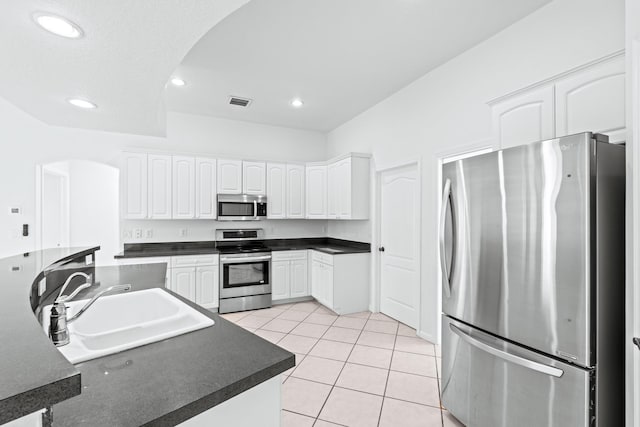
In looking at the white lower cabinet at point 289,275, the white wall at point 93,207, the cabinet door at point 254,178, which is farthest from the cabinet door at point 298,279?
the white wall at point 93,207

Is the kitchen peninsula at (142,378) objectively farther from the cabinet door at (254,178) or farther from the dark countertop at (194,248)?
the cabinet door at (254,178)

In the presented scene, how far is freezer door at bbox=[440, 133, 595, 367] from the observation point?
141 cm

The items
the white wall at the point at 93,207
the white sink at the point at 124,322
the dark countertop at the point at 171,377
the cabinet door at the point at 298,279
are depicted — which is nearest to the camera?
the dark countertop at the point at 171,377

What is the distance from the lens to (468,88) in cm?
295

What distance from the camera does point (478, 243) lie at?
1.87 metres

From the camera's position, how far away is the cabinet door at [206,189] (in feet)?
14.7

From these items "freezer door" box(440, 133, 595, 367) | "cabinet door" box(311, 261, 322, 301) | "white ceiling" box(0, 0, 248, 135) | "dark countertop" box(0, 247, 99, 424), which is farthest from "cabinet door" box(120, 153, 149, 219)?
"freezer door" box(440, 133, 595, 367)

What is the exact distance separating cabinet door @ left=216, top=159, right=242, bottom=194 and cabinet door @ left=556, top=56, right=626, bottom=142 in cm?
389

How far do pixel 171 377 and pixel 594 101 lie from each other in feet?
8.23

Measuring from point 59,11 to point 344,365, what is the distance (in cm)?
305

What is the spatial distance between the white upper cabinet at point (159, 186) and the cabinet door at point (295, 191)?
1.76 meters

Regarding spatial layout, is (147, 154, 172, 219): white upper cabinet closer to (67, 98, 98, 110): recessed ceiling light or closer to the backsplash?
the backsplash

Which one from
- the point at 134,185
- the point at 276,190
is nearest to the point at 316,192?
the point at 276,190

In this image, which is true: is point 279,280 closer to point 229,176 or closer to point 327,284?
point 327,284
